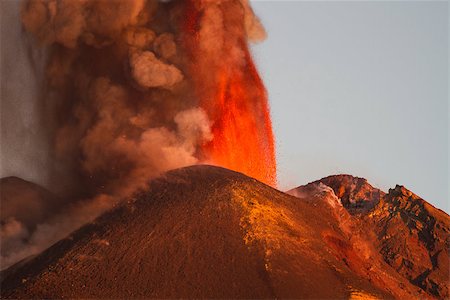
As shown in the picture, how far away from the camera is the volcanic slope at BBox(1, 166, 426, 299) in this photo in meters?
39.3

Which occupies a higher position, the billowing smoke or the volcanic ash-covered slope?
the billowing smoke

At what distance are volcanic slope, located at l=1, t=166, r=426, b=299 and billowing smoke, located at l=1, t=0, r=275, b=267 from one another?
468 inches

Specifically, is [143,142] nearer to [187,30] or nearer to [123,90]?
[123,90]

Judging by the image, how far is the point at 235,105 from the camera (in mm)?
64688

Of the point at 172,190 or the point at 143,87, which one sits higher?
the point at 143,87

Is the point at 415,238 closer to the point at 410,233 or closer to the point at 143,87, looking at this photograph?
the point at 410,233

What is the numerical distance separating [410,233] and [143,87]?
23.3 m

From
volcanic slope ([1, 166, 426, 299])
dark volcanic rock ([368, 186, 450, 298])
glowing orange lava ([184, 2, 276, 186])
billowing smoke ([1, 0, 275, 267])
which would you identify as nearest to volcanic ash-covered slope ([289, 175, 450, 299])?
dark volcanic rock ([368, 186, 450, 298])

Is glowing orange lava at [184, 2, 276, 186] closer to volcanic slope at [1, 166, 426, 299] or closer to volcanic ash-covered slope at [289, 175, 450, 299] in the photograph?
volcanic ash-covered slope at [289, 175, 450, 299]

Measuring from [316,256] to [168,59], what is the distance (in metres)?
26.0

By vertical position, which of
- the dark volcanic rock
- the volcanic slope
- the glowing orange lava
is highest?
the glowing orange lava

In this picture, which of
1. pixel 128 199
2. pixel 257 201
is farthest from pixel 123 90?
pixel 257 201

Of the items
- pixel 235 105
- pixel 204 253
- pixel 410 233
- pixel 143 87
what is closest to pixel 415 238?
pixel 410 233

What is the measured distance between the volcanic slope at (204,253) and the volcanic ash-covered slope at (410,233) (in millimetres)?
3374
